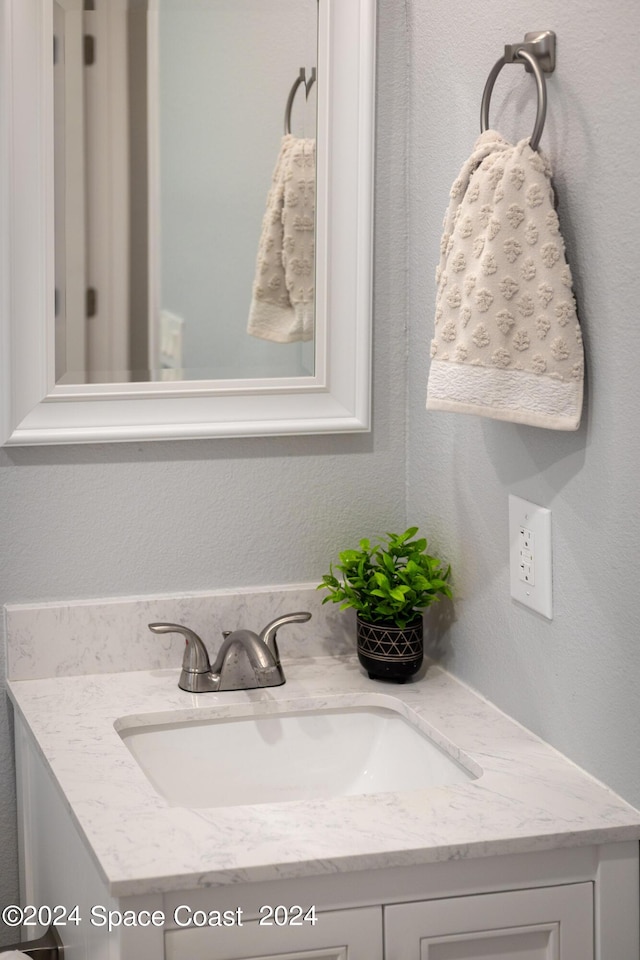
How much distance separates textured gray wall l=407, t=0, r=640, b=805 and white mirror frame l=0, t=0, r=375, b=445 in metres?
0.12

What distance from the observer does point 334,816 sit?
119 cm

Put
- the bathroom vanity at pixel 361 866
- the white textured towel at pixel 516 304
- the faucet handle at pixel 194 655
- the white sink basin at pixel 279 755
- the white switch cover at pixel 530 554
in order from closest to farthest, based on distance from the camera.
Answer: the bathroom vanity at pixel 361 866, the white textured towel at pixel 516 304, the white switch cover at pixel 530 554, the white sink basin at pixel 279 755, the faucet handle at pixel 194 655

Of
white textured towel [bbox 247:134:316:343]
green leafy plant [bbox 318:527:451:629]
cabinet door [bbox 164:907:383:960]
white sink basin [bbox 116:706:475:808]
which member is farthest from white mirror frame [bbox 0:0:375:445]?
cabinet door [bbox 164:907:383:960]

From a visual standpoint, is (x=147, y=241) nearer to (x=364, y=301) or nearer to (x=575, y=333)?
(x=364, y=301)

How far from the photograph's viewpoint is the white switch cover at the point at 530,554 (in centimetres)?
135

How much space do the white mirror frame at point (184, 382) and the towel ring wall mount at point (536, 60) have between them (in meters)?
0.44

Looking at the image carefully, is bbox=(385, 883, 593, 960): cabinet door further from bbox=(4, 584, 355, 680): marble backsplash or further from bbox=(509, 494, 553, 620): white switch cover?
bbox=(4, 584, 355, 680): marble backsplash

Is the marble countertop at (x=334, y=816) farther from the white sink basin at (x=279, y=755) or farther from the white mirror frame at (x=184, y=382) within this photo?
the white mirror frame at (x=184, y=382)

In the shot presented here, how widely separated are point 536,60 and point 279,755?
947 millimetres

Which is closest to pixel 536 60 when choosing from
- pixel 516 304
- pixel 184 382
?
pixel 516 304

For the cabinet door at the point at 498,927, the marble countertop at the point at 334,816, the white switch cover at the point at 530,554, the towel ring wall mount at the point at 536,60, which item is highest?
the towel ring wall mount at the point at 536,60

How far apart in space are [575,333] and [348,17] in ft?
2.43

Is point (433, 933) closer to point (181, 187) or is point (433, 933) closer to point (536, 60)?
point (536, 60)

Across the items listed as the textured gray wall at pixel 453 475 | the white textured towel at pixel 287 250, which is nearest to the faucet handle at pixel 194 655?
the textured gray wall at pixel 453 475
